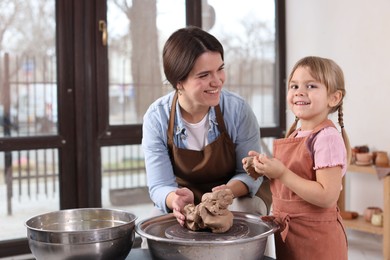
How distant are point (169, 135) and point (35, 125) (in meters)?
1.32

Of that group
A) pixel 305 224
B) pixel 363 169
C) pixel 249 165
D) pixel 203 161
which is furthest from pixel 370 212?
pixel 249 165

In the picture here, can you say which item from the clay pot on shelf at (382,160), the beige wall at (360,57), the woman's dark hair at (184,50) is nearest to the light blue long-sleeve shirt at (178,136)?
the woman's dark hair at (184,50)

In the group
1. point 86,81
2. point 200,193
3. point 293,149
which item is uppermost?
point 86,81

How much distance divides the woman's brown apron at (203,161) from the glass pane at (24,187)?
129cm

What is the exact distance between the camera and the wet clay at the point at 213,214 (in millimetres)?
1407

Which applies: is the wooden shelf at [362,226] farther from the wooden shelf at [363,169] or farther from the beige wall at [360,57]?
the wooden shelf at [363,169]

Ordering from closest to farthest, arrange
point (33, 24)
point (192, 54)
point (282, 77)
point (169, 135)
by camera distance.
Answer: point (192, 54) → point (169, 135) → point (33, 24) → point (282, 77)

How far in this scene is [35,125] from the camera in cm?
302

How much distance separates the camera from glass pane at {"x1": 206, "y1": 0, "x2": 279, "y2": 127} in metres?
3.54

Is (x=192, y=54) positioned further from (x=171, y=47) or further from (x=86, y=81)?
(x=86, y=81)

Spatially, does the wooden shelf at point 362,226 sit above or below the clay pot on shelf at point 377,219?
below

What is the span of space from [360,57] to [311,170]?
200 centimetres

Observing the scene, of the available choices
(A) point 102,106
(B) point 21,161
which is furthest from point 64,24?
(B) point 21,161

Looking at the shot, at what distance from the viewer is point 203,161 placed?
1947mm
